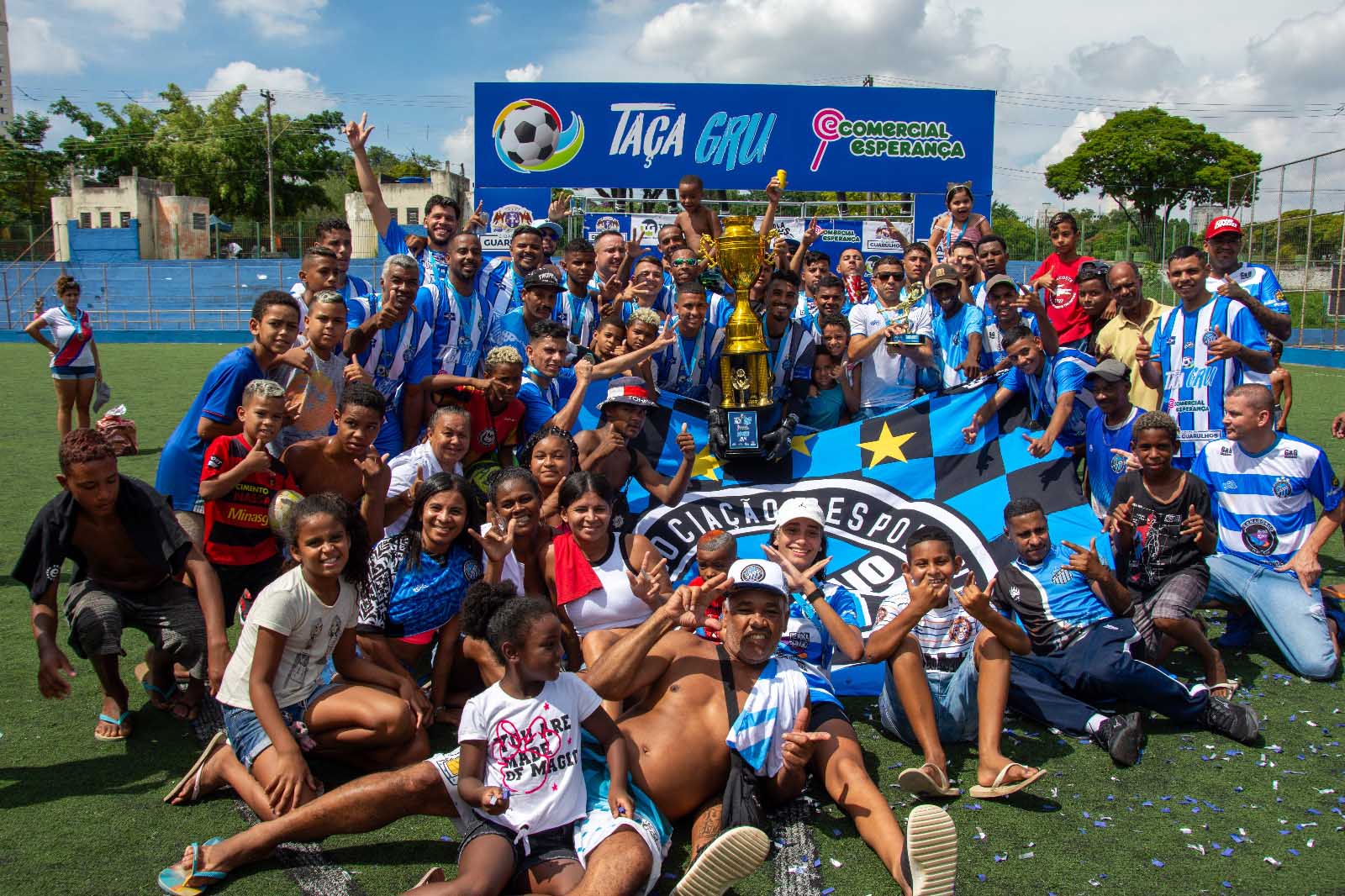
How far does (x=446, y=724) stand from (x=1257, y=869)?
10.4 feet

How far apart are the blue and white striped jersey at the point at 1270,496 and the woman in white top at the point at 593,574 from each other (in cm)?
323

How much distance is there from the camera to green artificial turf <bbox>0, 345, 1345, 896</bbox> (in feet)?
10.3

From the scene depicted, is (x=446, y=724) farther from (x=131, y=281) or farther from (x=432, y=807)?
(x=131, y=281)

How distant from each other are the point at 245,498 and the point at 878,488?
3.58 metres

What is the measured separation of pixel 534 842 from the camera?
3.04 meters

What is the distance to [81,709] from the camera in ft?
14.6

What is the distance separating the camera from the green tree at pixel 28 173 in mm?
53906

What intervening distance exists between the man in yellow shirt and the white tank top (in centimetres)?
386

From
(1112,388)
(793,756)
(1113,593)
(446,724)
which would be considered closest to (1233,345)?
(1112,388)

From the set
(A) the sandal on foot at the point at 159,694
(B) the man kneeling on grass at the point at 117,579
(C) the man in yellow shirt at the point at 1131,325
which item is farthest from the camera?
(C) the man in yellow shirt at the point at 1131,325

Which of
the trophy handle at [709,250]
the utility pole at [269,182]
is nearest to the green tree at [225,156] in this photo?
the utility pole at [269,182]

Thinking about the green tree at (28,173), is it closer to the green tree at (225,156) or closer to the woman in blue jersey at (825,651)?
the green tree at (225,156)

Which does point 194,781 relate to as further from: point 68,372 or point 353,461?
point 68,372

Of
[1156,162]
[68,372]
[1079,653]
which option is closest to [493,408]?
[1079,653]
